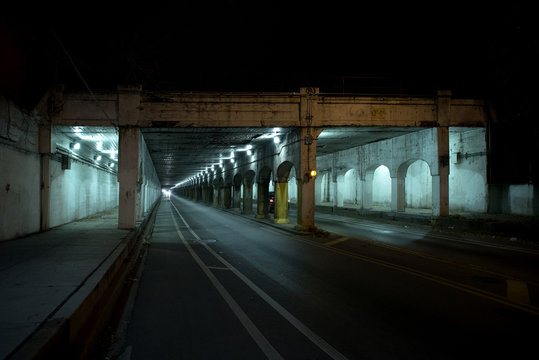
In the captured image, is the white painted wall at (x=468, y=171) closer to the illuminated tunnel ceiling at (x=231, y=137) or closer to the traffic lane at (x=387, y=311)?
the illuminated tunnel ceiling at (x=231, y=137)

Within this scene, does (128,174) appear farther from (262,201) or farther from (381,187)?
(381,187)

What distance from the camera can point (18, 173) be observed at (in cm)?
1125

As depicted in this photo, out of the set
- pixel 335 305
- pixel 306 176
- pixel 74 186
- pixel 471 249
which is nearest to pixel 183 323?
pixel 335 305

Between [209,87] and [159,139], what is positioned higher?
[209,87]

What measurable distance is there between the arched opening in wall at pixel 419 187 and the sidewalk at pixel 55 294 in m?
23.4

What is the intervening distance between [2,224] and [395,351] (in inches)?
468

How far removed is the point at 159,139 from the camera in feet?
71.3

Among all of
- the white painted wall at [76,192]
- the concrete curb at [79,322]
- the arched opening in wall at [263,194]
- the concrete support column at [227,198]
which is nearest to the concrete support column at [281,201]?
the arched opening in wall at [263,194]

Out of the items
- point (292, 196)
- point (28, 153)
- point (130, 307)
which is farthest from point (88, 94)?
point (292, 196)

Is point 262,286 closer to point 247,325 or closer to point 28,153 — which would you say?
point 247,325

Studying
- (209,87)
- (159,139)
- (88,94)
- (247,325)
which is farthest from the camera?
(159,139)

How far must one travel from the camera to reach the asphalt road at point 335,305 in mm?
4156

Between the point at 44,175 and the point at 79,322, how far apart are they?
11782mm

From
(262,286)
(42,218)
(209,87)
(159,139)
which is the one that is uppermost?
(209,87)
